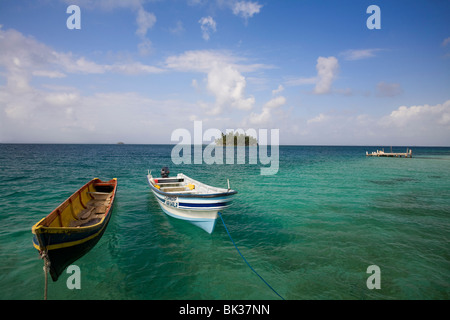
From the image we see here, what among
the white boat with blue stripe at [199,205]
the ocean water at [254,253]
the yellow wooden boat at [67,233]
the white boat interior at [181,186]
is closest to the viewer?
the yellow wooden boat at [67,233]

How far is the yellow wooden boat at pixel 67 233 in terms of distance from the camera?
5949 mm

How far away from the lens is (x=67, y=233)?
657 cm

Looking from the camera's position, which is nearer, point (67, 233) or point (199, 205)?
point (67, 233)

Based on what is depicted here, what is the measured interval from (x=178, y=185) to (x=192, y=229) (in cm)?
540

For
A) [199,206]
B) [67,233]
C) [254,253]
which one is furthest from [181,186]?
[67,233]

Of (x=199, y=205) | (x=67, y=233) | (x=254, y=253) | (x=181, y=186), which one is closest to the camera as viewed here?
(x=67, y=233)

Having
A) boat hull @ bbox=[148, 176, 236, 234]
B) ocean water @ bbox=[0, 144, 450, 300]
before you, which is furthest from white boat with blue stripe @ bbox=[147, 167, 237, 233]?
ocean water @ bbox=[0, 144, 450, 300]

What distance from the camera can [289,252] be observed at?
923cm

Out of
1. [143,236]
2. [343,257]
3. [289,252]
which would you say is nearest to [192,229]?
[143,236]

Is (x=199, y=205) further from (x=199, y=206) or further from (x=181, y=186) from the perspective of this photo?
(x=181, y=186)

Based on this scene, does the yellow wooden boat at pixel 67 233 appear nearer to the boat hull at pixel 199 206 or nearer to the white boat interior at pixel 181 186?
the boat hull at pixel 199 206

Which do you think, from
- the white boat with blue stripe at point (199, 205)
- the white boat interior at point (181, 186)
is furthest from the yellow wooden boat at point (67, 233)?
the white boat interior at point (181, 186)
